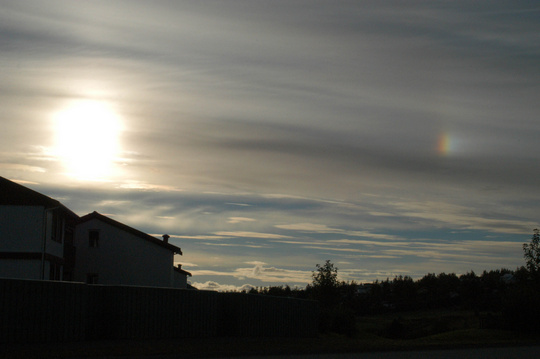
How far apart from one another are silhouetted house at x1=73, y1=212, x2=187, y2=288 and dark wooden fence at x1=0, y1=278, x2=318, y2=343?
1531cm

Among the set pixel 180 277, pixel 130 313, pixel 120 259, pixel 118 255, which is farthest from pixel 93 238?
pixel 130 313

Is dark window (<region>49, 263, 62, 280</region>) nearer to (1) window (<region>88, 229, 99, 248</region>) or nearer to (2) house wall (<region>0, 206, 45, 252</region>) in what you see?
(2) house wall (<region>0, 206, 45, 252</region>)

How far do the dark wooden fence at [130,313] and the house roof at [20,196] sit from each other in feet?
33.2

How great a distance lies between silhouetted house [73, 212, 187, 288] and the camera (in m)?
A: 44.2

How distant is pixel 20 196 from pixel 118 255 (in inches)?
499

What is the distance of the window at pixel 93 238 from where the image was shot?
44.8 metres

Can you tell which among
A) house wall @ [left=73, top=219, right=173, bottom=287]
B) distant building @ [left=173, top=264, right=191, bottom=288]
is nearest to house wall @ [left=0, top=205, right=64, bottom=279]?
A: house wall @ [left=73, top=219, right=173, bottom=287]

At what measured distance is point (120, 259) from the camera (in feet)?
146

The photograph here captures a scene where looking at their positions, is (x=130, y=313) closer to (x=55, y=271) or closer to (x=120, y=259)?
(x=55, y=271)

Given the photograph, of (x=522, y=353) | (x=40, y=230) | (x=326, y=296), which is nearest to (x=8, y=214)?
(x=40, y=230)

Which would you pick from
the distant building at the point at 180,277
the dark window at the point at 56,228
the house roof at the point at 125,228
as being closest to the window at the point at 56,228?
the dark window at the point at 56,228

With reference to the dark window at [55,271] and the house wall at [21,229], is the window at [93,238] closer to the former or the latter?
the dark window at [55,271]

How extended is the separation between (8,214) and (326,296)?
2980cm

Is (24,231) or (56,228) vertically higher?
(56,228)
